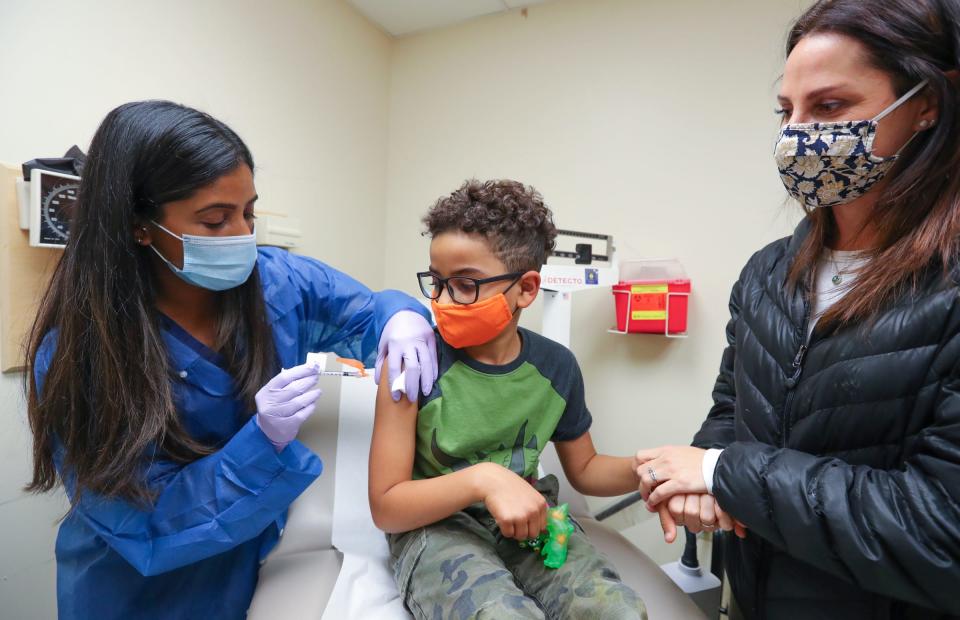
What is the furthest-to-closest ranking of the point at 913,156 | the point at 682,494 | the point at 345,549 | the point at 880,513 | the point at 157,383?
1. the point at 345,549
2. the point at 157,383
3. the point at 682,494
4. the point at 913,156
5. the point at 880,513

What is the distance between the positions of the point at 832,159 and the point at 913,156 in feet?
0.38

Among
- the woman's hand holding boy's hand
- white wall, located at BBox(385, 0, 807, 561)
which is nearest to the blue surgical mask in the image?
the woman's hand holding boy's hand

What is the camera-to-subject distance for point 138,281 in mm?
1004

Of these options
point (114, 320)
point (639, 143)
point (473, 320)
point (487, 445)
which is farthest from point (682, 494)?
point (639, 143)

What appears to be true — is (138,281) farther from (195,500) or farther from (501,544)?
(501,544)

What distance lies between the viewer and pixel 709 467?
0.87 meters

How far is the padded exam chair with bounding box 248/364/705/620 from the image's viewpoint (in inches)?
41.1

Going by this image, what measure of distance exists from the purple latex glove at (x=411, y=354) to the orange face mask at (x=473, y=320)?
0.05m

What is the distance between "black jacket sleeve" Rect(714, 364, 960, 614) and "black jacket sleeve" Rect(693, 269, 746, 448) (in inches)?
11.9

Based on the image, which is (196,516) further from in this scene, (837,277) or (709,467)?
(837,277)

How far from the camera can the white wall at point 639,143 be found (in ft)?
6.38

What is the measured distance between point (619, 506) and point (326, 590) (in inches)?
47.8

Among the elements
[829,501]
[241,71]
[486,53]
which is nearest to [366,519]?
Answer: [829,501]

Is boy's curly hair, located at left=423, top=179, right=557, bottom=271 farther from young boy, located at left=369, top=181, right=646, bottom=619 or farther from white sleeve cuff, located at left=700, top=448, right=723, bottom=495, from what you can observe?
white sleeve cuff, located at left=700, top=448, right=723, bottom=495
